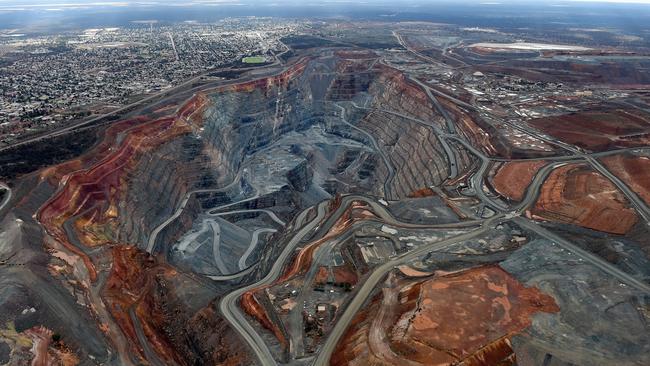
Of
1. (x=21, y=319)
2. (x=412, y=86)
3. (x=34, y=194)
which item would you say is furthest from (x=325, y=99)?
(x=21, y=319)

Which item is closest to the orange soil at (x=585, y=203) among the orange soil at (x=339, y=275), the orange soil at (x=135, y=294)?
the orange soil at (x=339, y=275)

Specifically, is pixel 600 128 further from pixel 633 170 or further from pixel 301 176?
pixel 301 176

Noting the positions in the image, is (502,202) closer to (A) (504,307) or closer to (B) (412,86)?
Answer: (A) (504,307)

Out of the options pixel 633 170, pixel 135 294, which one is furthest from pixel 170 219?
pixel 633 170

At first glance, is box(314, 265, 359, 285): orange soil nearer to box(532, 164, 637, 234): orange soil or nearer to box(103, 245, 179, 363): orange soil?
box(103, 245, 179, 363): orange soil

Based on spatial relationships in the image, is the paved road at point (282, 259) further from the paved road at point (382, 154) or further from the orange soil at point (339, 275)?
the paved road at point (382, 154)

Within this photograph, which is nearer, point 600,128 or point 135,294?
point 135,294
